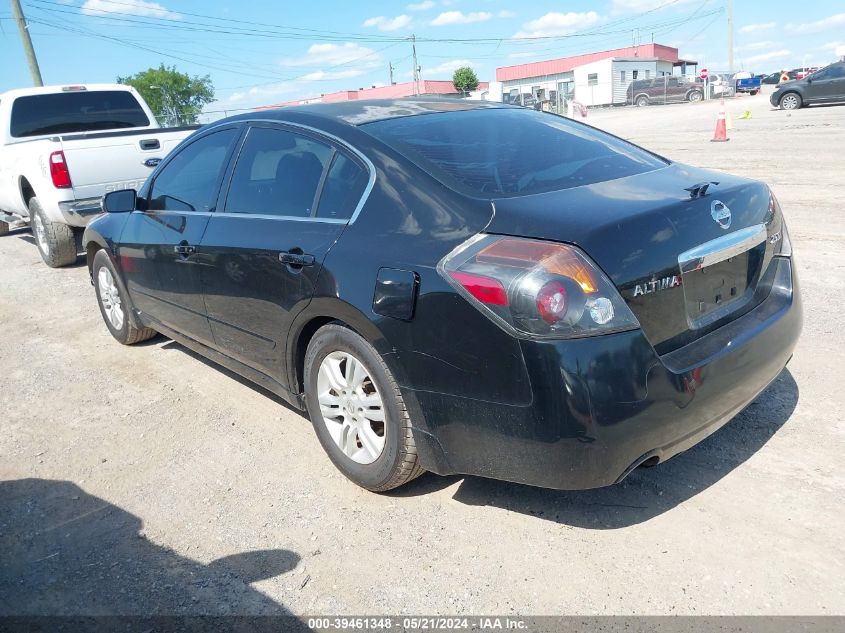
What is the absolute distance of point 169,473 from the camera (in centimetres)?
357

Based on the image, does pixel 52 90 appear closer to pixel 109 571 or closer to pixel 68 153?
pixel 68 153

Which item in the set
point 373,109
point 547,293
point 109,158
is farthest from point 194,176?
point 109,158

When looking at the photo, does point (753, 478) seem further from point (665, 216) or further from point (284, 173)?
point (284, 173)

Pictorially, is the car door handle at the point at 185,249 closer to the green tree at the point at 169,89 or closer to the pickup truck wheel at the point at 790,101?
the pickup truck wheel at the point at 790,101

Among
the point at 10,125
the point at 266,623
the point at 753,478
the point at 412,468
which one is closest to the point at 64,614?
the point at 266,623

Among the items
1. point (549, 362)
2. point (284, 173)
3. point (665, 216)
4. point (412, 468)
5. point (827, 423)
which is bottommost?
point (827, 423)

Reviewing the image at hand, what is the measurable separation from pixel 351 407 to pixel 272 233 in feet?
3.04

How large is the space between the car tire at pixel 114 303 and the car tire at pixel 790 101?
2667 cm

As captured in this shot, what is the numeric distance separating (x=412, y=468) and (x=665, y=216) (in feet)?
4.66

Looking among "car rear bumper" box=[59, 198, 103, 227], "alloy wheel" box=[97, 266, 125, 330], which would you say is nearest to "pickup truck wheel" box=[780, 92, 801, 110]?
"car rear bumper" box=[59, 198, 103, 227]

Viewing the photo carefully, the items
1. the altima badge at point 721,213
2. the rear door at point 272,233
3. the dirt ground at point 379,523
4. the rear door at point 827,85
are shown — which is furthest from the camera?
the rear door at point 827,85

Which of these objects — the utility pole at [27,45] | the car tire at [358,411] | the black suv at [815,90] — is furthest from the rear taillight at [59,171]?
the black suv at [815,90]

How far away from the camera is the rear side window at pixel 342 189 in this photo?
Answer: 3.02 meters

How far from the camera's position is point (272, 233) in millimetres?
3330
